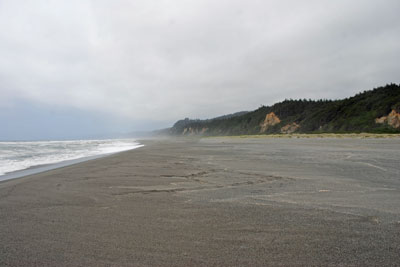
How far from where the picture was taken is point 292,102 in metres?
85.8

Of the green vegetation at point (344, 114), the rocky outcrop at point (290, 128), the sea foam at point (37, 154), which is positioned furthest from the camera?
the rocky outcrop at point (290, 128)

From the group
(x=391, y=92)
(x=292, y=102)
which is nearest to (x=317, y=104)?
(x=292, y=102)

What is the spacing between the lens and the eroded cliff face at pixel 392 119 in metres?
38.9

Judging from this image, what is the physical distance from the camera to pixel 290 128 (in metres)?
67.0

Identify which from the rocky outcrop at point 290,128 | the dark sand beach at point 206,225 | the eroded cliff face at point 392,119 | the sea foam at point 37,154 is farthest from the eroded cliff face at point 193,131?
the dark sand beach at point 206,225

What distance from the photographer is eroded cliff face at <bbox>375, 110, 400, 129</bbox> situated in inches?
1530

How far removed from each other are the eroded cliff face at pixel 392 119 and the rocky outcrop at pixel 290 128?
22738 millimetres

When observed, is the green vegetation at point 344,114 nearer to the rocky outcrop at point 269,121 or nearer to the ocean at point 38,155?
the rocky outcrop at point 269,121

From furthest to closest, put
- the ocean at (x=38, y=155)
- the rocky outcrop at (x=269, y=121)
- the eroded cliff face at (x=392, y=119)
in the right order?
1. the rocky outcrop at (x=269, y=121)
2. the eroded cliff face at (x=392, y=119)
3. the ocean at (x=38, y=155)

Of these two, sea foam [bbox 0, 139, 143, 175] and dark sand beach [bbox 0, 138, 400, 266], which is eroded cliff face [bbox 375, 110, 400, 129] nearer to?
dark sand beach [bbox 0, 138, 400, 266]

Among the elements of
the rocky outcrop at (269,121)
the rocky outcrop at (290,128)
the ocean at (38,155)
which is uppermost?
the rocky outcrop at (269,121)

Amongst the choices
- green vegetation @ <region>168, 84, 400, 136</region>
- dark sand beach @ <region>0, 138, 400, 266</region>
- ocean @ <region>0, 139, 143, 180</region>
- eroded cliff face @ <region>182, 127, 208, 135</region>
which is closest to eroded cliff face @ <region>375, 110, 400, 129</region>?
green vegetation @ <region>168, 84, 400, 136</region>

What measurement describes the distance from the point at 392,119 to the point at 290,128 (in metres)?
28.0

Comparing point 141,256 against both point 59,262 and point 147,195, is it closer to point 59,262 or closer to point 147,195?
point 59,262
